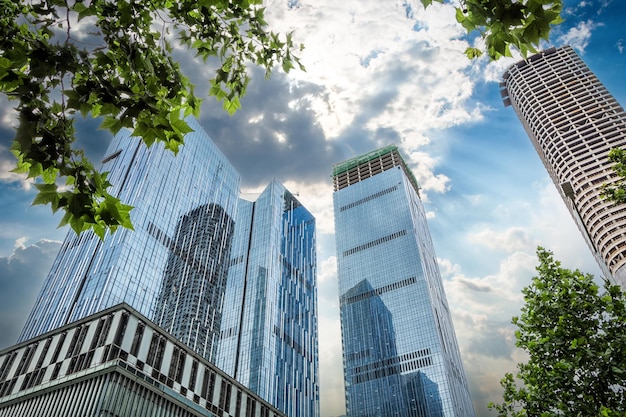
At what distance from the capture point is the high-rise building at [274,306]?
98.3 metres

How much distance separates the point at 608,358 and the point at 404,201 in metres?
121

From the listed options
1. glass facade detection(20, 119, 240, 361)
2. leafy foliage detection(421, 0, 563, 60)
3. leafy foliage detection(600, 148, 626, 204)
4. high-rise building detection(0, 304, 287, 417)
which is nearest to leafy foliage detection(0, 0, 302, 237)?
leafy foliage detection(421, 0, 563, 60)

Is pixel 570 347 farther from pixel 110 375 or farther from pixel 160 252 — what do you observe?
pixel 160 252

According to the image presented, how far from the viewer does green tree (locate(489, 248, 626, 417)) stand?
35.5ft

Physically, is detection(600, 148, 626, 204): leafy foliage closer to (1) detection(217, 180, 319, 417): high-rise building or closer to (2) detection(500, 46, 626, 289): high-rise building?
(2) detection(500, 46, 626, 289): high-rise building

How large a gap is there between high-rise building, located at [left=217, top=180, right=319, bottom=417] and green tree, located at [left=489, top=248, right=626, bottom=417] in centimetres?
8801

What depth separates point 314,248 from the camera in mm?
151375

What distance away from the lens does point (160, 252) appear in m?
90.9

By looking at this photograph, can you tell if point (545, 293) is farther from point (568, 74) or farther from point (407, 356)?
point (568, 74)

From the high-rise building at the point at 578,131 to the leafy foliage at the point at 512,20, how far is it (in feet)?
293

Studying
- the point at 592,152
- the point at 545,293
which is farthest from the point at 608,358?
the point at 592,152

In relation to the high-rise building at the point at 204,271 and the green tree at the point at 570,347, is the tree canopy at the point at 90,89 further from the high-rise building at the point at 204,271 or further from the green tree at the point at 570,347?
the high-rise building at the point at 204,271

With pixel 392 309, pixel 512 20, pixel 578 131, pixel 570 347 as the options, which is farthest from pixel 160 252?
pixel 578 131

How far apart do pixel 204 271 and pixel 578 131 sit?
101934mm
